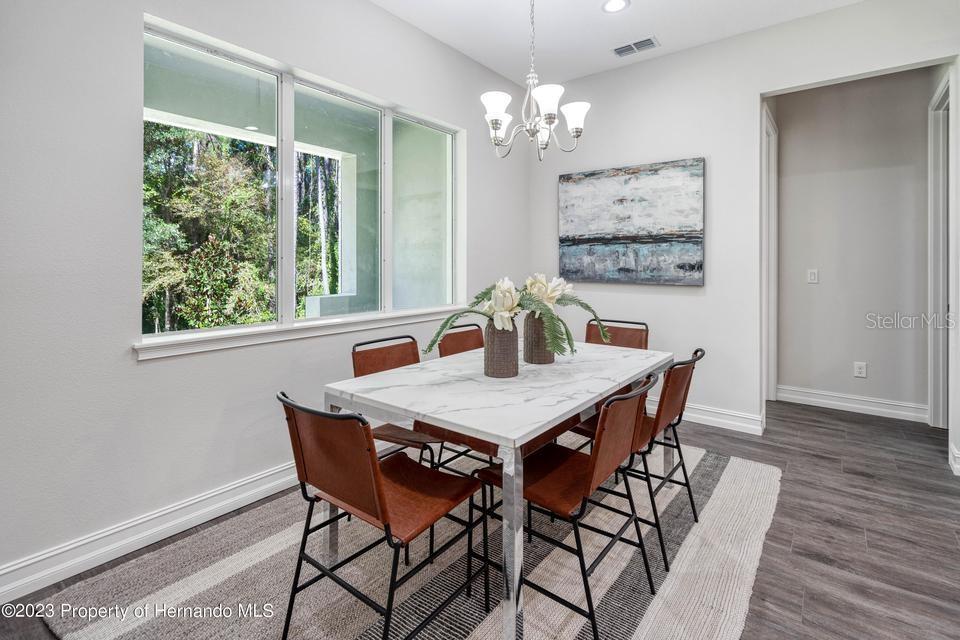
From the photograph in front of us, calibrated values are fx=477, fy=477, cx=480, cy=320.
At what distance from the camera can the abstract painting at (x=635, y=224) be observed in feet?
11.7

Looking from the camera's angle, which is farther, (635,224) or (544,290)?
(635,224)

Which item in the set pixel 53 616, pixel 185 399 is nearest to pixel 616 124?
pixel 185 399

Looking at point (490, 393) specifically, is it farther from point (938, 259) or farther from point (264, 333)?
point (938, 259)

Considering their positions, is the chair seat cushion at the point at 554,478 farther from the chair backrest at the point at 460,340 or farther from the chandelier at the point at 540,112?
the chandelier at the point at 540,112

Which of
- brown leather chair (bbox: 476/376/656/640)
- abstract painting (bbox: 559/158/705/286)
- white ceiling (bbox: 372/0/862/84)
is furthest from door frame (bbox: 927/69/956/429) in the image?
brown leather chair (bbox: 476/376/656/640)

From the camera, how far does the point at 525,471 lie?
5.66 feet

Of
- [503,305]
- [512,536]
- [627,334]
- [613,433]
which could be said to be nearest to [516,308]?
[503,305]

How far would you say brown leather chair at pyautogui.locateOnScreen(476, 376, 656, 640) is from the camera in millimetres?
1430

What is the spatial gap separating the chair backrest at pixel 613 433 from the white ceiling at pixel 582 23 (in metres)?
2.60

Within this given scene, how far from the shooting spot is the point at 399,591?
1746mm

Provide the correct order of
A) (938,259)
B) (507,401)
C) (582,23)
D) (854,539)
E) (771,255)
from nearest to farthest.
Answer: (507,401), (854,539), (582,23), (938,259), (771,255)

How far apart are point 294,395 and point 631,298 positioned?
8.79 feet

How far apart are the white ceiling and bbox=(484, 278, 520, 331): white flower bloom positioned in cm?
209

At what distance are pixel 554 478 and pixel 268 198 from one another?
2077mm
